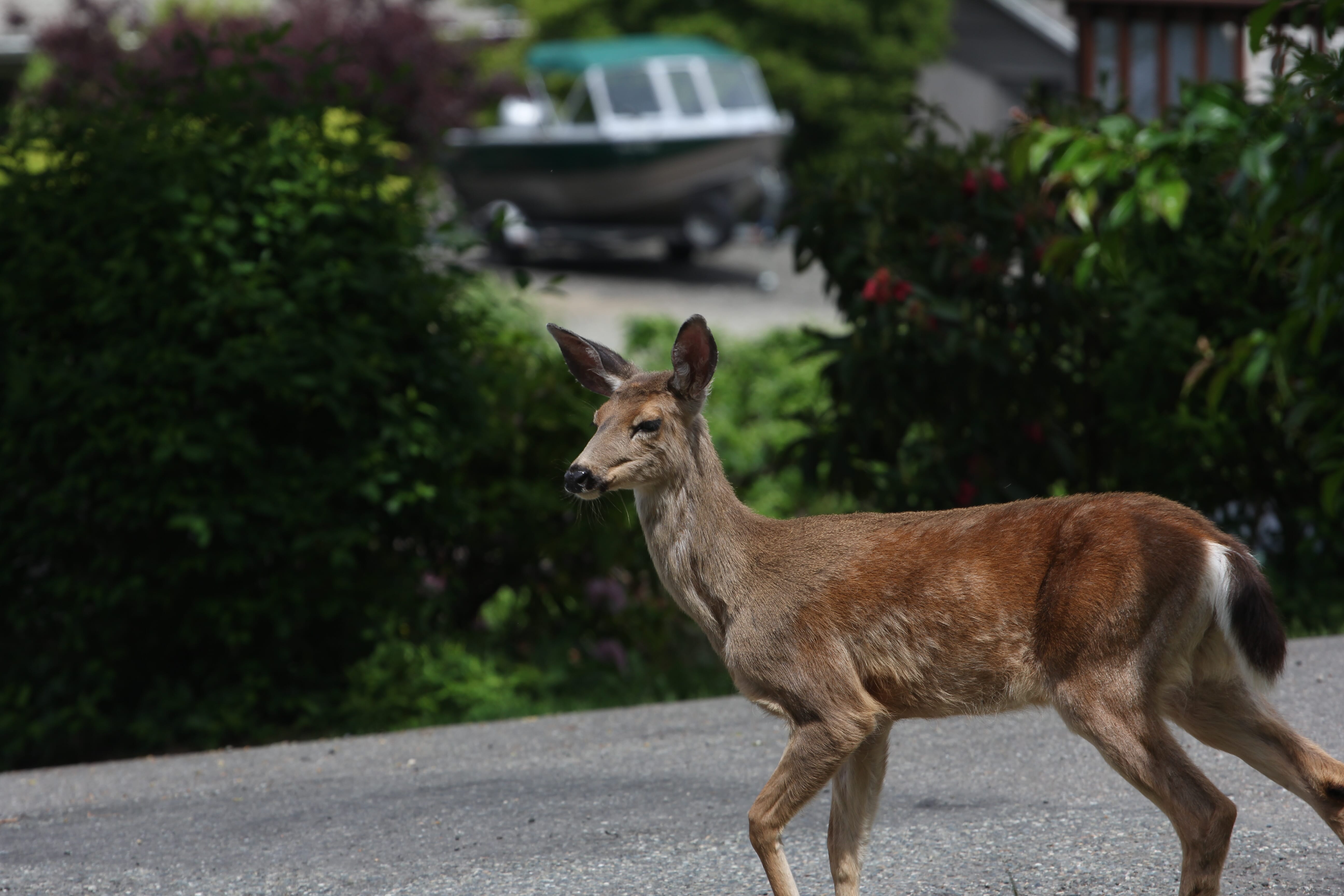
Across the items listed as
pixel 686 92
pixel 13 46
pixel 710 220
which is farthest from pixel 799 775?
pixel 13 46

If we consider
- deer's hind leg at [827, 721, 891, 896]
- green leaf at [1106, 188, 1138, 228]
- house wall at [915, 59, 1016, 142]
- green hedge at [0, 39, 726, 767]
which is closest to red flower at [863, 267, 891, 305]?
green hedge at [0, 39, 726, 767]

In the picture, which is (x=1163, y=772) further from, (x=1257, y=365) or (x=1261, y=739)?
(x=1257, y=365)

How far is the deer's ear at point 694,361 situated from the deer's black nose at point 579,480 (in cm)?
37

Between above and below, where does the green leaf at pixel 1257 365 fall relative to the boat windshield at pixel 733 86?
above

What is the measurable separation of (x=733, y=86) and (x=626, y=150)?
105 inches

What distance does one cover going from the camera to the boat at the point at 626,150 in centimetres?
2367

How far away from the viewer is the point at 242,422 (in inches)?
253

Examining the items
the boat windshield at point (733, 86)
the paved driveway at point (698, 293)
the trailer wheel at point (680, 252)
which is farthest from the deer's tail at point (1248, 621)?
the boat windshield at point (733, 86)

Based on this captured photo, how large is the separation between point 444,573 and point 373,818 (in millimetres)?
2671

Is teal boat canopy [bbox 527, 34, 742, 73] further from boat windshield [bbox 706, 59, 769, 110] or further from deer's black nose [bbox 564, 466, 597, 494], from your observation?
deer's black nose [bbox 564, 466, 597, 494]

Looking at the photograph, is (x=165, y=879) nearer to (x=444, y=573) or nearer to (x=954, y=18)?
(x=444, y=573)

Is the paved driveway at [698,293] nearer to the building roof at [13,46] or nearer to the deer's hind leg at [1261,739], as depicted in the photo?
the building roof at [13,46]

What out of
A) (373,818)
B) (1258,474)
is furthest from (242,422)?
(1258,474)

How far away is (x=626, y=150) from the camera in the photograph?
76.6 ft
